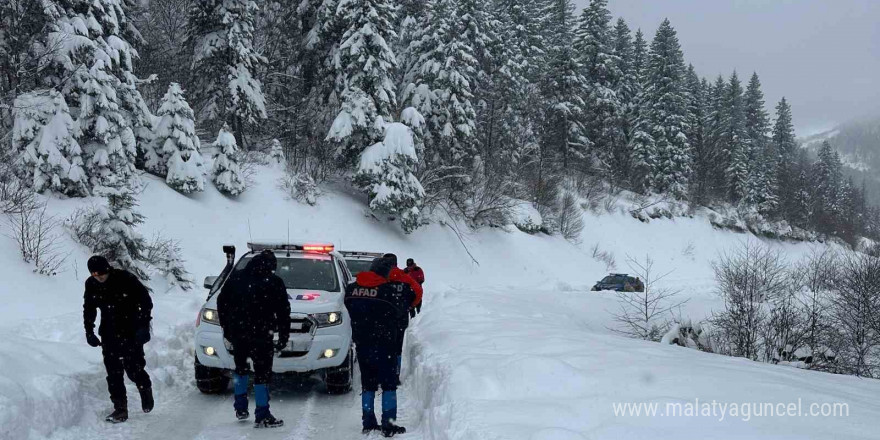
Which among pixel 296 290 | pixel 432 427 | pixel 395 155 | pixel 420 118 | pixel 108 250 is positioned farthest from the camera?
pixel 420 118

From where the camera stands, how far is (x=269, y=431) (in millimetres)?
6000

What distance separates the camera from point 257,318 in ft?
19.8

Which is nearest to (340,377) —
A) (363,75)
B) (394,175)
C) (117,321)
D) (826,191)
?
(117,321)

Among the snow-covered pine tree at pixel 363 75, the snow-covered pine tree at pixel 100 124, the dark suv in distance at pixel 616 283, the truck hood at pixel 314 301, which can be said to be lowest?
the dark suv in distance at pixel 616 283

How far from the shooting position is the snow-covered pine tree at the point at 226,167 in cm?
2225

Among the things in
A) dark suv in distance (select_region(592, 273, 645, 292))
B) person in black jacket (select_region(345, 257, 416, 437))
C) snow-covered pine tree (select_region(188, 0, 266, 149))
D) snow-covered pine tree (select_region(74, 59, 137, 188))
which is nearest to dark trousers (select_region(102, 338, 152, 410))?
person in black jacket (select_region(345, 257, 416, 437))

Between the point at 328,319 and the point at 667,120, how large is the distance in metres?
47.8

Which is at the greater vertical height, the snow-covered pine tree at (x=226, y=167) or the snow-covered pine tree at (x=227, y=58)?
the snow-covered pine tree at (x=227, y=58)

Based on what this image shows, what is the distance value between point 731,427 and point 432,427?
8.86 feet

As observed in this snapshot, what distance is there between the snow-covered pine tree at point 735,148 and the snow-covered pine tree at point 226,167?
162ft

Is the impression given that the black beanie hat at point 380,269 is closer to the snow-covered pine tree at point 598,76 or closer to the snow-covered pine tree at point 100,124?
the snow-covered pine tree at point 100,124

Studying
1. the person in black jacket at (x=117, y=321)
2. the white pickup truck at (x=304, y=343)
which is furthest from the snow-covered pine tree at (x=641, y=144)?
the person in black jacket at (x=117, y=321)

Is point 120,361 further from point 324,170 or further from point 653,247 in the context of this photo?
point 653,247

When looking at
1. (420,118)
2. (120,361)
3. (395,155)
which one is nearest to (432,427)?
(120,361)
